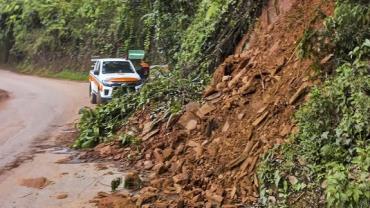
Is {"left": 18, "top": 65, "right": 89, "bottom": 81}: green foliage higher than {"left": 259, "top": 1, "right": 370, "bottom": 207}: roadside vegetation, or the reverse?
{"left": 259, "top": 1, "right": 370, "bottom": 207}: roadside vegetation

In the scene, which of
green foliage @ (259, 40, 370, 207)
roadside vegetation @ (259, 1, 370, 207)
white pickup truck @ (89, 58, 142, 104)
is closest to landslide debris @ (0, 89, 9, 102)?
white pickup truck @ (89, 58, 142, 104)

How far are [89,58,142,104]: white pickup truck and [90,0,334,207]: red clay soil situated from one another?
5396 mm

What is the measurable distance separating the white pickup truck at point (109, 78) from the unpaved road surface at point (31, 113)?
1.03 metres

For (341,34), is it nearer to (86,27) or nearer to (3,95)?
(3,95)

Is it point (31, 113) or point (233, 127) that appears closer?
point (233, 127)

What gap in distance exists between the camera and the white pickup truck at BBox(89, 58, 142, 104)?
1667 cm

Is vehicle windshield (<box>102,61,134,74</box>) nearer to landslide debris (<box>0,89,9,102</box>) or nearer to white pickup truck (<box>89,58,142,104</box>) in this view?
white pickup truck (<box>89,58,142,104</box>)

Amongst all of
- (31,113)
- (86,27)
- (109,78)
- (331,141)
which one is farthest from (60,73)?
(331,141)

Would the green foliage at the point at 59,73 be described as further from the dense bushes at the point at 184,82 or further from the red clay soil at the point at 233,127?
the red clay soil at the point at 233,127

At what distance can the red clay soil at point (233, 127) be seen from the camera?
7.17 m

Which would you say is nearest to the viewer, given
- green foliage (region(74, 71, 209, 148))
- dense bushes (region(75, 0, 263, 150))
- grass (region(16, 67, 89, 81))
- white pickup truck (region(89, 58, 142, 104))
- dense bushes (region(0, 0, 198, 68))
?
green foliage (region(74, 71, 209, 148))

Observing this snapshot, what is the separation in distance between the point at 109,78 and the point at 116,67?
4.29ft

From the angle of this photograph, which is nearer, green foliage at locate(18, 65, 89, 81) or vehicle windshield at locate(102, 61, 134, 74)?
vehicle windshield at locate(102, 61, 134, 74)

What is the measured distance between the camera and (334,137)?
6090 millimetres
